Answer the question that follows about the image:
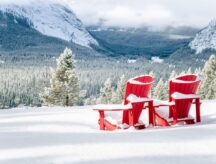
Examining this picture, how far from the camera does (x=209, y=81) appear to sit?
49.1 meters

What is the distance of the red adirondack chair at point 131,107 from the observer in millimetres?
9797

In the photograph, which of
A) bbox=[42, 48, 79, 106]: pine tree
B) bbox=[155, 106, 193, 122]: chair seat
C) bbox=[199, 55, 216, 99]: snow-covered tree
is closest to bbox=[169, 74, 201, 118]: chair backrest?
bbox=[155, 106, 193, 122]: chair seat

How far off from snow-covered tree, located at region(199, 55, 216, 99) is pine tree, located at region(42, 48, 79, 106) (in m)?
15.4

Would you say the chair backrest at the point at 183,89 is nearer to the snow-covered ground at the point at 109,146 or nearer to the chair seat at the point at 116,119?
the chair seat at the point at 116,119

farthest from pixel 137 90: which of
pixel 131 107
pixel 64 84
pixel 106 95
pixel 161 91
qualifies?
pixel 106 95

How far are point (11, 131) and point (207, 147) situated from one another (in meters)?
4.08

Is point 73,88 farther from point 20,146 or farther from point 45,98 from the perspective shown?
point 20,146

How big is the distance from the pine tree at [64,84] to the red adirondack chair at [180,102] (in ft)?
94.4

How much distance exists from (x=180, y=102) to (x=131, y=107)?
52.7 inches

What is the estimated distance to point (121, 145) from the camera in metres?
6.81

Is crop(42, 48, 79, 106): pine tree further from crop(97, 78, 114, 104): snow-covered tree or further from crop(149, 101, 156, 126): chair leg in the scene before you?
crop(149, 101, 156, 126): chair leg

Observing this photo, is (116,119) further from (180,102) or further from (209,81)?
(209,81)

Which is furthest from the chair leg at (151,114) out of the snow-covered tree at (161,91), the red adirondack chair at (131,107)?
the snow-covered tree at (161,91)

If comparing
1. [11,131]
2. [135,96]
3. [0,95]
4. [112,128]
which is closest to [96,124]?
[112,128]
